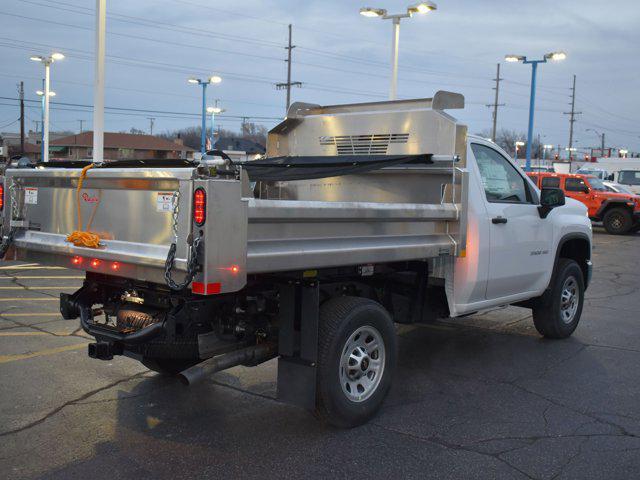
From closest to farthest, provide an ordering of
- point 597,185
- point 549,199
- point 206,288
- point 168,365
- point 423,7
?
1. point 206,288
2. point 168,365
3. point 549,199
4. point 423,7
5. point 597,185

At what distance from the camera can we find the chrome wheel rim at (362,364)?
470 cm

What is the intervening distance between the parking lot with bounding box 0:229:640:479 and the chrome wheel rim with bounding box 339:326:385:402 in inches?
10.9

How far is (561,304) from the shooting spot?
743 centimetres

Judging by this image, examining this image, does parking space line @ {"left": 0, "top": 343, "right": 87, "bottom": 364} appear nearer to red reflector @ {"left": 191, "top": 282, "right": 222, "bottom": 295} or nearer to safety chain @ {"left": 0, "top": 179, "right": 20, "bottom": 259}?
safety chain @ {"left": 0, "top": 179, "right": 20, "bottom": 259}

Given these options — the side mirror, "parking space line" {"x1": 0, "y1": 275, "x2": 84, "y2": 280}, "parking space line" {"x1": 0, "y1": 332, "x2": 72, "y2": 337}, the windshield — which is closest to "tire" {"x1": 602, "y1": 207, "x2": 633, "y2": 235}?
the windshield

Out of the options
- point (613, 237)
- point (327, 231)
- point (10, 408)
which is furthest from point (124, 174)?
point (613, 237)

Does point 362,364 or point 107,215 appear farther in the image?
point 362,364

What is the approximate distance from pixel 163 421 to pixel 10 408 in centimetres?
119

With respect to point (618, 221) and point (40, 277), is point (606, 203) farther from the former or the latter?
point (40, 277)

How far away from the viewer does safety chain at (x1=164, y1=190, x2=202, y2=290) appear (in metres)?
3.57

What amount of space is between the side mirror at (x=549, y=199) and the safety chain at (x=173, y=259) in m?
4.22

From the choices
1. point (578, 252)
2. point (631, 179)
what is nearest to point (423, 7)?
point (578, 252)

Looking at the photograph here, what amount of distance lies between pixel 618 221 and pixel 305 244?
2292 centimetres

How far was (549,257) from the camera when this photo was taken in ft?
23.0
